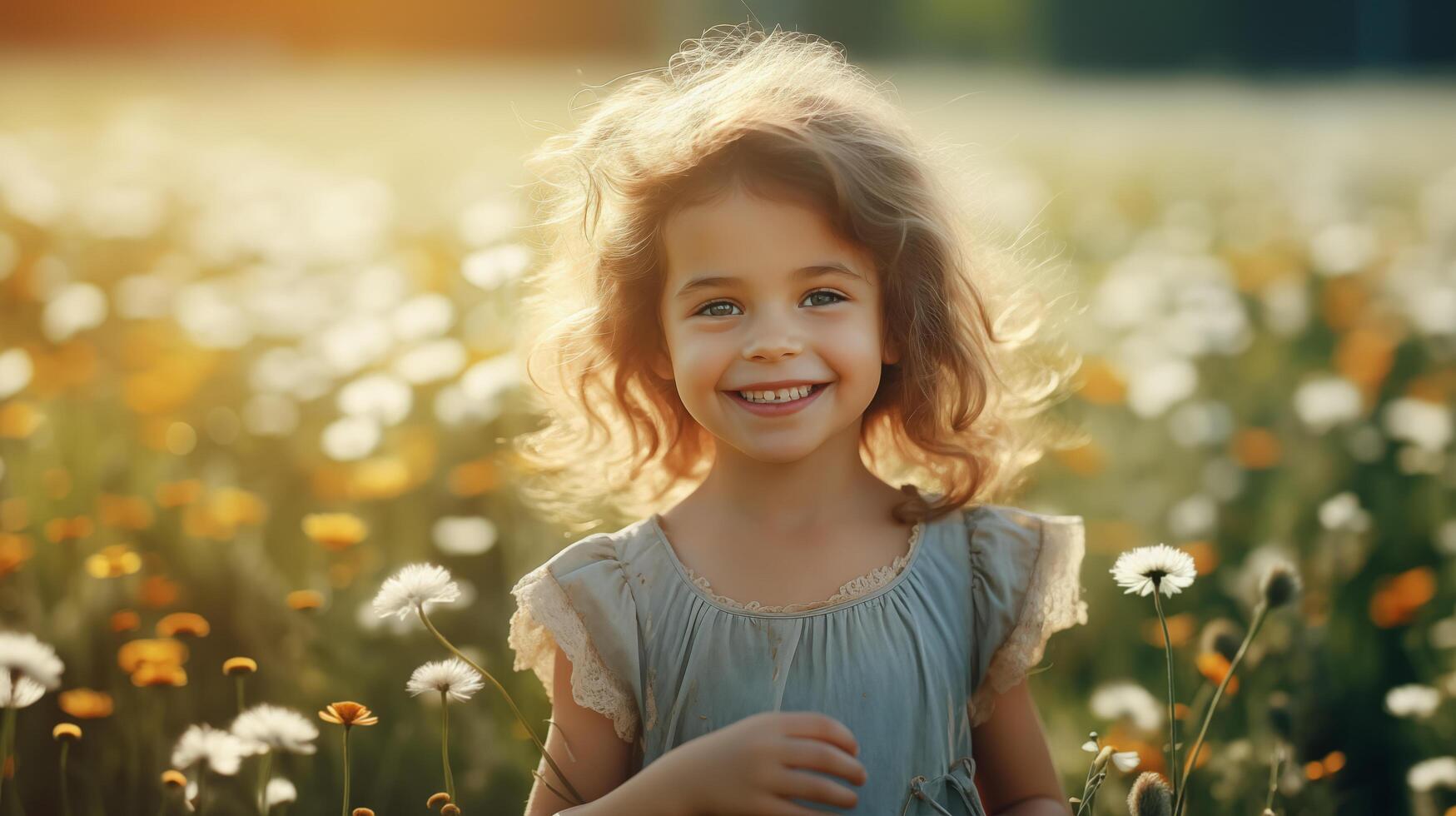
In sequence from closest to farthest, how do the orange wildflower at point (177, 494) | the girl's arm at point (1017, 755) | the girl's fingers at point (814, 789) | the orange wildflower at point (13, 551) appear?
the girl's fingers at point (814, 789)
the girl's arm at point (1017, 755)
the orange wildflower at point (13, 551)
the orange wildflower at point (177, 494)

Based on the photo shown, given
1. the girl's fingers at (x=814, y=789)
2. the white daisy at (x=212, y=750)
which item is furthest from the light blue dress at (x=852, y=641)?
the white daisy at (x=212, y=750)

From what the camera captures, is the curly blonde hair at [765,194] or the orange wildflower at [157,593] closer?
the curly blonde hair at [765,194]

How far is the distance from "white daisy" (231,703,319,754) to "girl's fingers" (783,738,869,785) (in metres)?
0.53

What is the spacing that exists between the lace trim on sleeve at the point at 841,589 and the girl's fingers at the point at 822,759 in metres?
0.23

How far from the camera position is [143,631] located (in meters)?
2.40

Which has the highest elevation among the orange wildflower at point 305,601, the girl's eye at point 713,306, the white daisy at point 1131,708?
the girl's eye at point 713,306

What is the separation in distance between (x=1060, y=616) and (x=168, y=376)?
2319mm

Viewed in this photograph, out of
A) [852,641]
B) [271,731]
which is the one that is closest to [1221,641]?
[852,641]

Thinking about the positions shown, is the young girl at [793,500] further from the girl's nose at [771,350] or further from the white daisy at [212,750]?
the white daisy at [212,750]

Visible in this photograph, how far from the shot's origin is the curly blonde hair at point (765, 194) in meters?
1.61

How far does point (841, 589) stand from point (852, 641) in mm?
60

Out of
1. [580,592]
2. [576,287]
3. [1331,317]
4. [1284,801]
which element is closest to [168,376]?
[576,287]

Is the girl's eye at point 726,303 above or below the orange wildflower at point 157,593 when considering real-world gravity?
above

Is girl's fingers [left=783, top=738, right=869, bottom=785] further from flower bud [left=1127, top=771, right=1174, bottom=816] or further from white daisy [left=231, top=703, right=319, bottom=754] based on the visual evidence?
white daisy [left=231, top=703, right=319, bottom=754]
